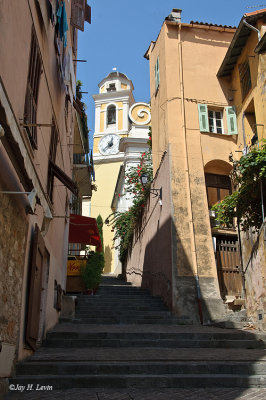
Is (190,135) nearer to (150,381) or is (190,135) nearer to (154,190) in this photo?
(154,190)

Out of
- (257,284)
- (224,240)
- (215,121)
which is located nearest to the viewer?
(257,284)

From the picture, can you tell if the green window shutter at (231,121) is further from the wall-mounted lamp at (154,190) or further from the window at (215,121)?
the wall-mounted lamp at (154,190)

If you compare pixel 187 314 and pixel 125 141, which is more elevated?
pixel 125 141

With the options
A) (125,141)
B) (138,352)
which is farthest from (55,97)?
(125,141)

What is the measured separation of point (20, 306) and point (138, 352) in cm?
271

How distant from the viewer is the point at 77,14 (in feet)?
44.8

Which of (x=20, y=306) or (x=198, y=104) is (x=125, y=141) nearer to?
(x=198, y=104)

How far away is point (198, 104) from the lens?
15.5 metres

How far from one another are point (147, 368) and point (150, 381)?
443 millimetres

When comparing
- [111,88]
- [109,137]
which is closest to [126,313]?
[109,137]

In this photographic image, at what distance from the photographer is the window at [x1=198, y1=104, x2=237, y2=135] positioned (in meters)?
15.2

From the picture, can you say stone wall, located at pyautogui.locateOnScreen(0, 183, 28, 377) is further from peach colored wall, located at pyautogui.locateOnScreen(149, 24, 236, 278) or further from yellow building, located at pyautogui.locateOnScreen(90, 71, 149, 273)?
yellow building, located at pyautogui.locateOnScreen(90, 71, 149, 273)

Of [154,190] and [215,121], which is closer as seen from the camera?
[215,121]

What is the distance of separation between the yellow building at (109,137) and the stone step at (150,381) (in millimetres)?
28062
